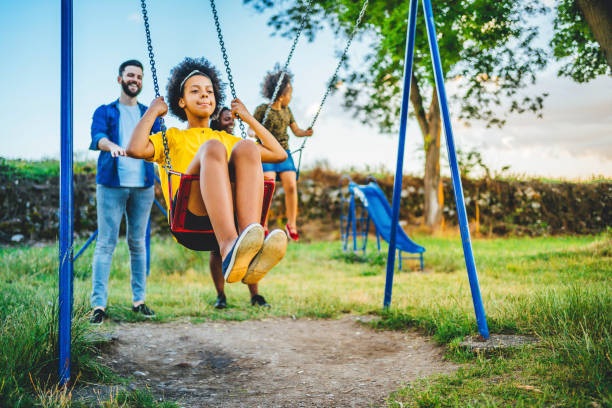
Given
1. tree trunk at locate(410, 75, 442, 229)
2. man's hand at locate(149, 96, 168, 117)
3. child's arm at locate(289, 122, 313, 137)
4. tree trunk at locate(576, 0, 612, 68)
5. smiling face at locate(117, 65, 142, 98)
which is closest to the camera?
man's hand at locate(149, 96, 168, 117)

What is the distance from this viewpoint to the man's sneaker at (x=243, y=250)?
2.10 m

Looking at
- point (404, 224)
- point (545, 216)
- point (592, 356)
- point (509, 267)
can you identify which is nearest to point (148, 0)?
point (592, 356)

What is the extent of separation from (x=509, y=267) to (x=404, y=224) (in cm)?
577

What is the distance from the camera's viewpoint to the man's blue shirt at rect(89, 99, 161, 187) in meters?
3.41

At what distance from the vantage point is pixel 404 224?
11.7 metres

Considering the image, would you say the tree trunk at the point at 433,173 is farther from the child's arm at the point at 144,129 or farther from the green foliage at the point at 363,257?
the child's arm at the point at 144,129

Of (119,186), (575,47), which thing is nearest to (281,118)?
(119,186)

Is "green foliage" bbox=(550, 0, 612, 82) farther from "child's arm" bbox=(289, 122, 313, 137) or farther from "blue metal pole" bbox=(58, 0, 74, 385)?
"blue metal pole" bbox=(58, 0, 74, 385)

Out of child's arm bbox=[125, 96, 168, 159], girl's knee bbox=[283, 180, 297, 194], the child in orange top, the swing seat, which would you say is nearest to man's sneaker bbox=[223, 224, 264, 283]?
the child in orange top

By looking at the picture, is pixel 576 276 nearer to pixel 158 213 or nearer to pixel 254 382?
pixel 254 382

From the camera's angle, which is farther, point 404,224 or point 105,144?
point 404,224

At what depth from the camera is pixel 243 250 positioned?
210 cm

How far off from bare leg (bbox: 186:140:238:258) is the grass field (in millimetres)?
791

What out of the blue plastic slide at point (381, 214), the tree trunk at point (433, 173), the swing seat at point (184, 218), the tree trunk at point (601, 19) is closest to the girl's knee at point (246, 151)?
the swing seat at point (184, 218)
